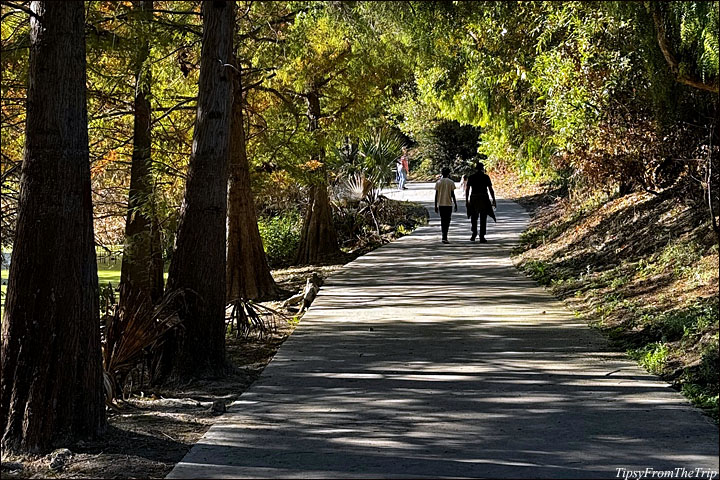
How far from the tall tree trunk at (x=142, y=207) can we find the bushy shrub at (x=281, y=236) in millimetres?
9682

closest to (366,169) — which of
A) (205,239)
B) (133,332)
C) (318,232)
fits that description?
(318,232)

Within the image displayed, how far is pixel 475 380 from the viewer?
988cm

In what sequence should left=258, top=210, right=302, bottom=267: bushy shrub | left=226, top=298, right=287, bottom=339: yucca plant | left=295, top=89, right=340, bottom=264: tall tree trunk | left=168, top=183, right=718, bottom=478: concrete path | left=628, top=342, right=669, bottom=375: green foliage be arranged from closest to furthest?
left=168, top=183, right=718, bottom=478: concrete path
left=628, top=342, right=669, bottom=375: green foliage
left=226, top=298, right=287, bottom=339: yucca plant
left=295, top=89, right=340, bottom=264: tall tree trunk
left=258, top=210, right=302, bottom=267: bushy shrub

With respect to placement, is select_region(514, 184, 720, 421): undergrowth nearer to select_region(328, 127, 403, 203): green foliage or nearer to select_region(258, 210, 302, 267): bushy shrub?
select_region(328, 127, 403, 203): green foliage

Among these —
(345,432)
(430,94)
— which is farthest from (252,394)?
(430,94)

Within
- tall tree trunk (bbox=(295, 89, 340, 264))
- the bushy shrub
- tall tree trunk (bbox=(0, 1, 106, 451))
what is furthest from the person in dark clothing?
tall tree trunk (bbox=(0, 1, 106, 451))

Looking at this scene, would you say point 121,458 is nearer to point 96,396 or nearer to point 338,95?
point 96,396

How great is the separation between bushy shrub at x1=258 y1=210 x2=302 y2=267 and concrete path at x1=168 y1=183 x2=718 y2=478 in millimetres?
11892

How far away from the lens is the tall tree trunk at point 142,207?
14406 mm

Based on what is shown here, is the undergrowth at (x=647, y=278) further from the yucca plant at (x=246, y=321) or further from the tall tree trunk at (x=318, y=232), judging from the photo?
the tall tree trunk at (x=318, y=232)

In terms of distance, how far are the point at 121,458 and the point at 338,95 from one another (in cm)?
1501

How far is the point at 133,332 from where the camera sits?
9.78m

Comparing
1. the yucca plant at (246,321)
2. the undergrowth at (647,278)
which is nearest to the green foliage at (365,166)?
the undergrowth at (647,278)

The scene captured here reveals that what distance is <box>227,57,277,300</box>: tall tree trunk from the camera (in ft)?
58.0
